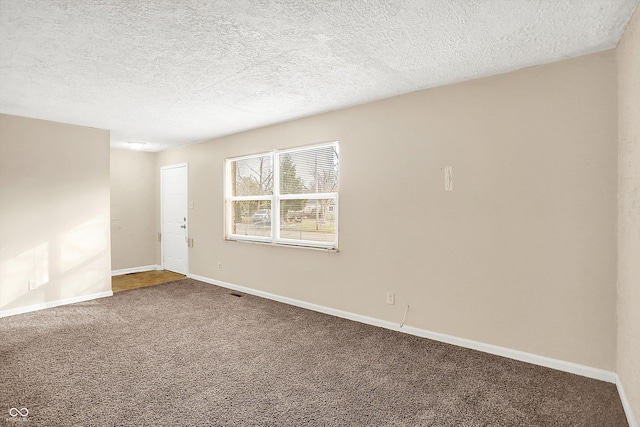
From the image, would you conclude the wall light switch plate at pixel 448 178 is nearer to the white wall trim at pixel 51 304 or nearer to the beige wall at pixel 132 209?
the white wall trim at pixel 51 304

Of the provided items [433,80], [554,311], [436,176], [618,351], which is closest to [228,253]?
[436,176]

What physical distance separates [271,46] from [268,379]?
2474mm

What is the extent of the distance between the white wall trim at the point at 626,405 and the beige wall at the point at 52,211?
577 centimetres

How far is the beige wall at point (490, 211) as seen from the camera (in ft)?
8.05

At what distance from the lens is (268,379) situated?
8.16ft

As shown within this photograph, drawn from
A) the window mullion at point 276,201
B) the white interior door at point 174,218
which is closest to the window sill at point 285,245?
the window mullion at point 276,201

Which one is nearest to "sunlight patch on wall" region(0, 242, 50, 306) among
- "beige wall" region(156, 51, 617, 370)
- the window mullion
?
the window mullion

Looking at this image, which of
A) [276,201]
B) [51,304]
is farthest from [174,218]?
[276,201]

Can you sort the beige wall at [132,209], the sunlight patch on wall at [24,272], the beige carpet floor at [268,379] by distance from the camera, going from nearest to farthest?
the beige carpet floor at [268,379]
the sunlight patch on wall at [24,272]
the beige wall at [132,209]

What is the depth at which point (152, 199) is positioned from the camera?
22.0 ft

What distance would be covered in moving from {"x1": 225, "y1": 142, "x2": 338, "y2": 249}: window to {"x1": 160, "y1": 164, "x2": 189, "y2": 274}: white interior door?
1.28 metres

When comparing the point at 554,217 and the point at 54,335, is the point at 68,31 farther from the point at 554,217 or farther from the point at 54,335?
the point at 554,217

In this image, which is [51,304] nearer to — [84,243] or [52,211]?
[84,243]

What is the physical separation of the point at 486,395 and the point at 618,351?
101 centimetres
